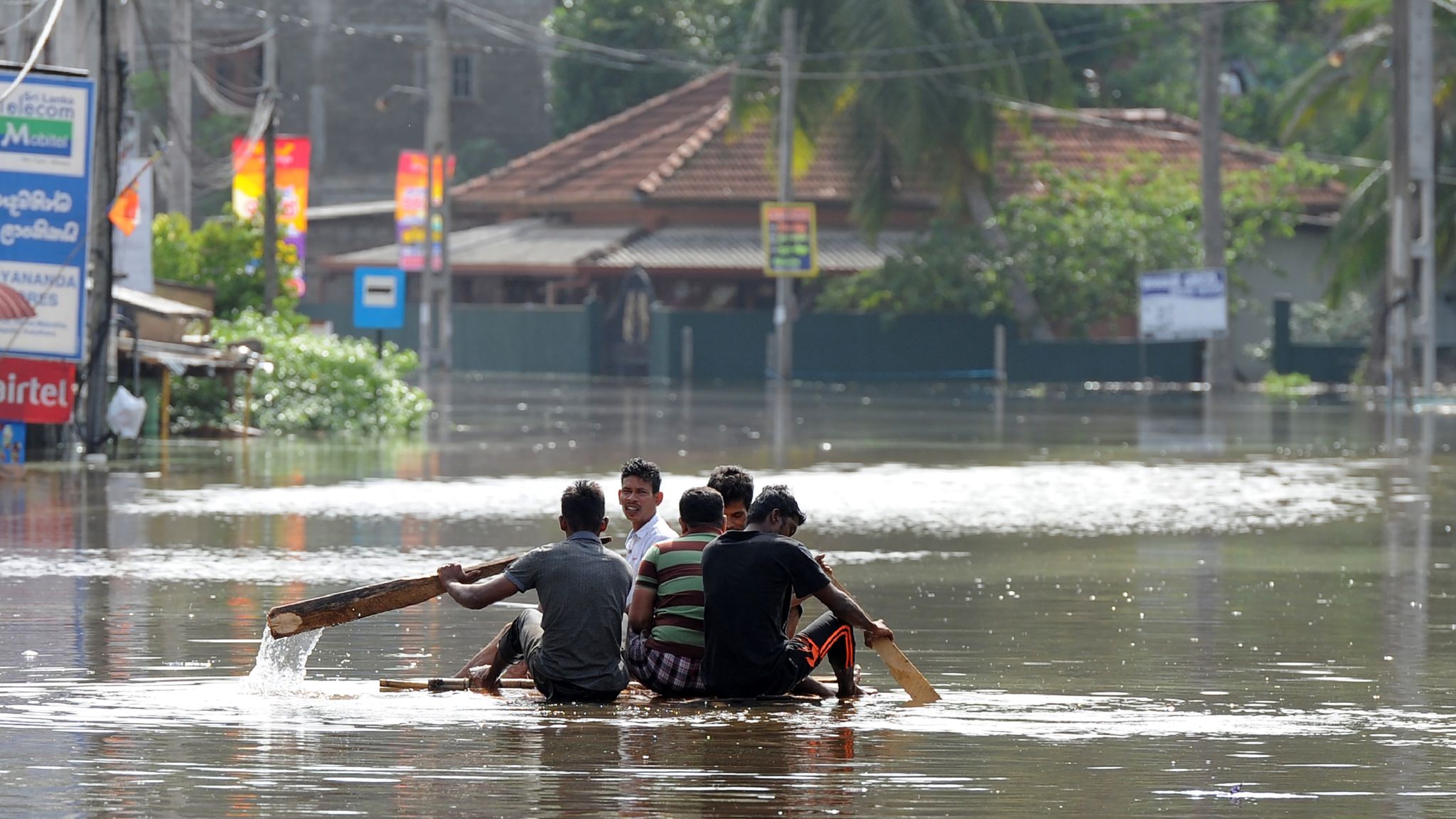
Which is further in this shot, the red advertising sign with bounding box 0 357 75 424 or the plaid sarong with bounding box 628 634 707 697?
the red advertising sign with bounding box 0 357 75 424

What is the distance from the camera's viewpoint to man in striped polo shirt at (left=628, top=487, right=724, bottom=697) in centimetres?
1028

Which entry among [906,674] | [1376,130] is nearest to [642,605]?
[906,674]

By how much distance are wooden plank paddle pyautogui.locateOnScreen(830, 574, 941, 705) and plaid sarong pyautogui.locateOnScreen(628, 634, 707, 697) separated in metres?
0.69

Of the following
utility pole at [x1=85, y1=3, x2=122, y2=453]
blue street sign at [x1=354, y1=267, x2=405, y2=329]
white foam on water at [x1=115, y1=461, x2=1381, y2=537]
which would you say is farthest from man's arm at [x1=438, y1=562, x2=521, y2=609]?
blue street sign at [x1=354, y1=267, x2=405, y2=329]

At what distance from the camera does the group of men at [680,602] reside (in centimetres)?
1005

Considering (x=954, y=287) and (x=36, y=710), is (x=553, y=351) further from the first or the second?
(x=36, y=710)

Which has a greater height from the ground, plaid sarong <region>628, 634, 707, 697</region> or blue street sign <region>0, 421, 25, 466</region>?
blue street sign <region>0, 421, 25, 466</region>

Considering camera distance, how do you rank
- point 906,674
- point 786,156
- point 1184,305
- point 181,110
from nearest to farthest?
point 906,674 → point 181,110 → point 1184,305 → point 786,156

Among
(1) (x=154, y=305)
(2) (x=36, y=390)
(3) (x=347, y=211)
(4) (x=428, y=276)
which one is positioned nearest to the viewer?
(2) (x=36, y=390)

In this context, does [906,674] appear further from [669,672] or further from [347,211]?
[347,211]

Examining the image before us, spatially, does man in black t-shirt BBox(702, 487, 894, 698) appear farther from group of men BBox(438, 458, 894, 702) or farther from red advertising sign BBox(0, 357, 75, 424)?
red advertising sign BBox(0, 357, 75, 424)

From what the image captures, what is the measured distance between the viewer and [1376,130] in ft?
179

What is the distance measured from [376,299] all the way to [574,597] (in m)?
39.8

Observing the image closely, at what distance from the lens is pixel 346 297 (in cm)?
7100
